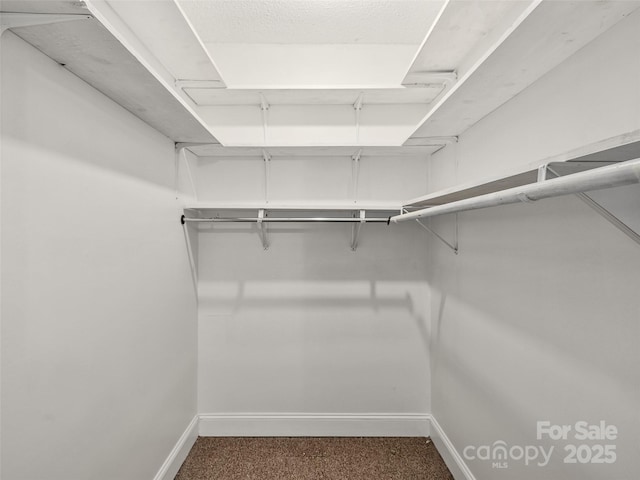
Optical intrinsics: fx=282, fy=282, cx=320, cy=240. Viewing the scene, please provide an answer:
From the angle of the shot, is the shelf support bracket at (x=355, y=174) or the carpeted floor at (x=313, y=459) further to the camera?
the shelf support bracket at (x=355, y=174)

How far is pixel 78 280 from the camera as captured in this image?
1.02 m

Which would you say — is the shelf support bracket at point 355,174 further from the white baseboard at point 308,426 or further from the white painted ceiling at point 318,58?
the white baseboard at point 308,426

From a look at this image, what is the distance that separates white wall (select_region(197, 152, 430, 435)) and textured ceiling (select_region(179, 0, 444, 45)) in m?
0.78

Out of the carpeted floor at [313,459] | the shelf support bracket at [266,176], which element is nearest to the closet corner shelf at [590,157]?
the shelf support bracket at [266,176]

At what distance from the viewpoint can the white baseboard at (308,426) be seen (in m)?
2.07

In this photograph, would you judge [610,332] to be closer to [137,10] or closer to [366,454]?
[366,454]

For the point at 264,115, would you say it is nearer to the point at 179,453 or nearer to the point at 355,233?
the point at 355,233

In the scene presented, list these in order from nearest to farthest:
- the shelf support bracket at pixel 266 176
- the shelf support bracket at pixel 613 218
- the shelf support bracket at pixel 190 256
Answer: the shelf support bracket at pixel 613 218 → the shelf support bracket at pixel 190 256 → the shelf support bracket at pixel 266 176

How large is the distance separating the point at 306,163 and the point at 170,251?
1098 mm

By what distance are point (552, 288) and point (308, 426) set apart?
1835 millimetres

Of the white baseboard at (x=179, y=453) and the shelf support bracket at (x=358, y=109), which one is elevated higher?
the shelf support bracket at (x=358, y=109)

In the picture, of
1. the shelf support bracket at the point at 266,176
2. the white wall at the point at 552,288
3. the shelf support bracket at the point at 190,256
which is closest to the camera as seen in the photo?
the white wall at the point at 552,288

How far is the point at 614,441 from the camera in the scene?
0.83m

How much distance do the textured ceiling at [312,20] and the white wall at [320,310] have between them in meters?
0.78
